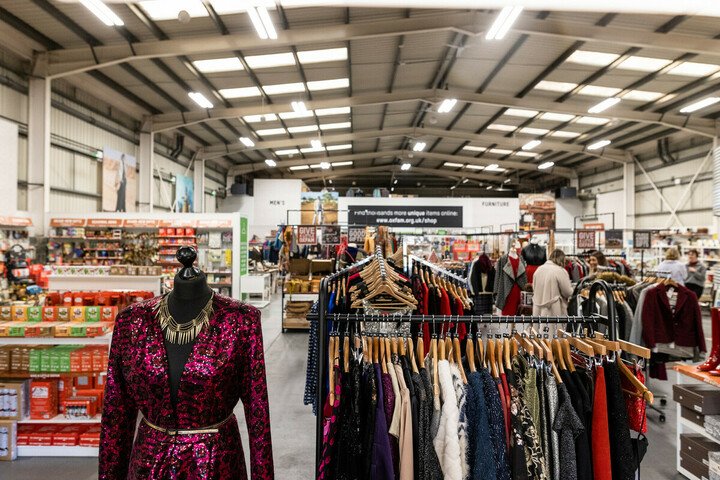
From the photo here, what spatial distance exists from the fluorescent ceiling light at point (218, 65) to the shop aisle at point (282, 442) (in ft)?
20.0

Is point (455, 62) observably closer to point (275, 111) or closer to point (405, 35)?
point (405, 35)

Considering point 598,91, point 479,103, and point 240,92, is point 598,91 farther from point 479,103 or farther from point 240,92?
point 240,92

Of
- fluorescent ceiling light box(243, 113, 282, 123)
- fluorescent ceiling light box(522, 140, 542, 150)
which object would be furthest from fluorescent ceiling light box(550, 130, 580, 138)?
fluorescent ceiling light box(243, 113, 282, 123)

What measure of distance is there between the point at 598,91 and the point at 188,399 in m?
12.9

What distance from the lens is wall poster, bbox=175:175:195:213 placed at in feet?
51.4

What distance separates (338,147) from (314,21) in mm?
10659

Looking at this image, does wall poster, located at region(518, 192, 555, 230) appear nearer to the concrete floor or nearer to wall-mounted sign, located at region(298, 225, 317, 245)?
wall-mounted sign, located at region(298, 225, 317, 245)

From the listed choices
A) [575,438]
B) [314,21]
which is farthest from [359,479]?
[314,21]

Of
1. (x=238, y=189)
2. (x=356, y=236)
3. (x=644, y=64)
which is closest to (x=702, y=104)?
(x=644, y=64)

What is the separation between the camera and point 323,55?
1024 centimetres

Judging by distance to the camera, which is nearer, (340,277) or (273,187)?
(340,277)

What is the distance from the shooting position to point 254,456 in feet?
5.32

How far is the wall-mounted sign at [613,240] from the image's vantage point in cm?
973

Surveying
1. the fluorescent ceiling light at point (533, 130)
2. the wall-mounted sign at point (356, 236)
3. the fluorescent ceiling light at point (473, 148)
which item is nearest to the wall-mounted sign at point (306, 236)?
the wall-mounted sign at point (356, 236)
